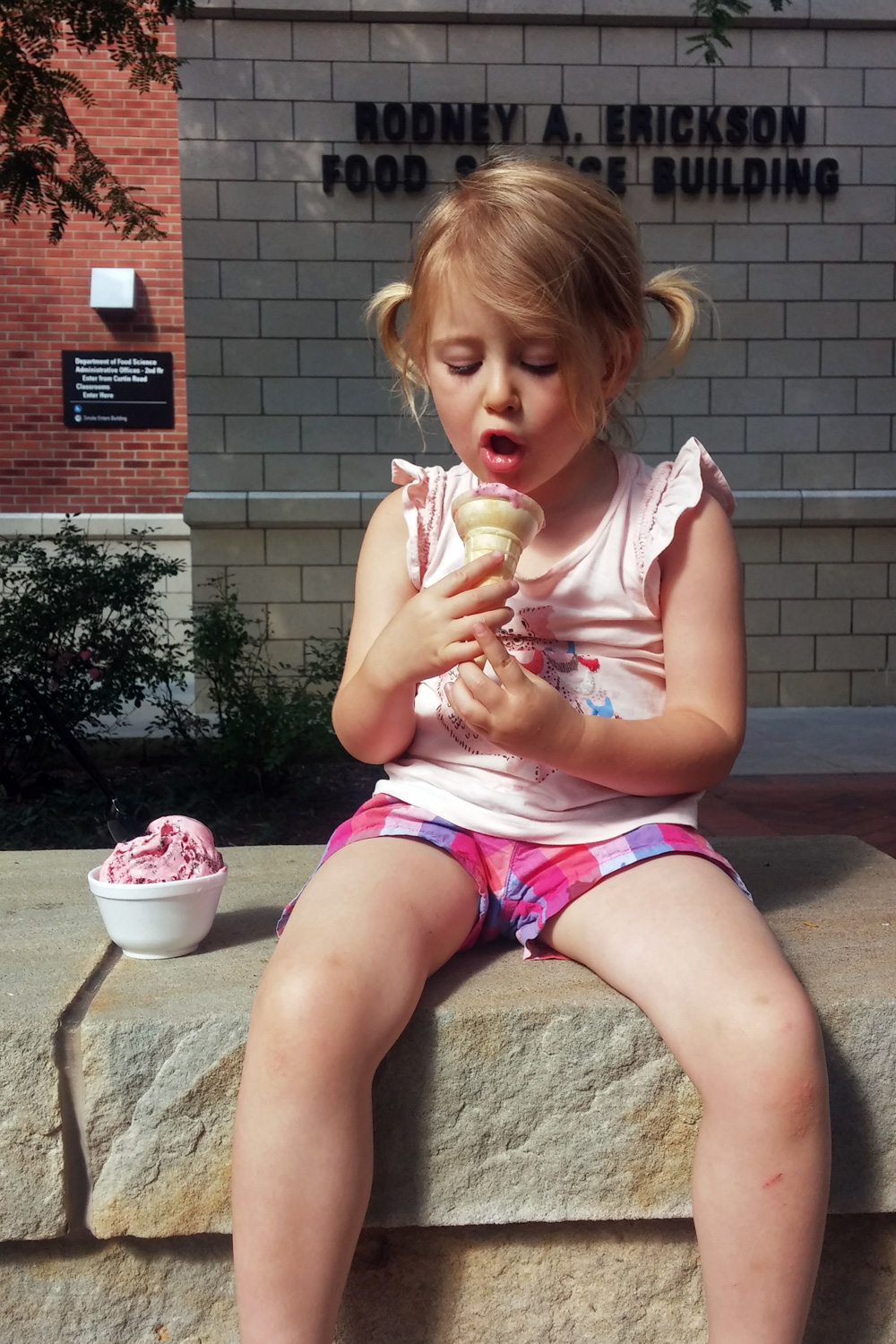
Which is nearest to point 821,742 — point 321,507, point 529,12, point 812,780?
point 812,780

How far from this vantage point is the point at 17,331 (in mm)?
9648

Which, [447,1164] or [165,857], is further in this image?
[165,857]

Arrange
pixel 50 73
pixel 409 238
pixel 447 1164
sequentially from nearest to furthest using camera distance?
pixel 447 1164 → pixel 50 73 → pixel 409 238

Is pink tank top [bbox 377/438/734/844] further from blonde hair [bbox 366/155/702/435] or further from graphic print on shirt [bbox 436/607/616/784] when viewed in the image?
blonde hair [bbox 366/155/702/435]

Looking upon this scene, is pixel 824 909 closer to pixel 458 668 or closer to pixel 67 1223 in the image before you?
pixel 458 668

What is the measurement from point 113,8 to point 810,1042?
436 centimetres

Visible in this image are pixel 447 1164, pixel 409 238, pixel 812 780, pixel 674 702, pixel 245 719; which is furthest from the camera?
pixel 409 238

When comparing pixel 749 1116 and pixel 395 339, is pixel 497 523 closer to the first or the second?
pixel 395 339

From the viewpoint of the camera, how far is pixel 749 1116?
1.29 m

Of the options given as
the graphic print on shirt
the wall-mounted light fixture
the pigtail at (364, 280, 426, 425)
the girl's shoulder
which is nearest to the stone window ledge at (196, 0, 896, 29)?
the wall-mounted light fixture

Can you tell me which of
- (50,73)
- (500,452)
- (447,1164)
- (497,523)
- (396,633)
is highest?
(50,73)

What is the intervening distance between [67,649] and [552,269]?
12.3 ft

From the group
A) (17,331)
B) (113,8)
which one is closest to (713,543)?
(113,8)

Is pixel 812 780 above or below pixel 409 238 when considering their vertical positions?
below
